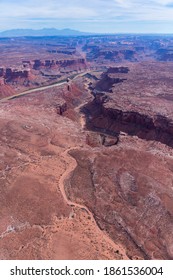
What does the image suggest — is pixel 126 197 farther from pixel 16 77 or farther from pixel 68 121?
pixel 16 77

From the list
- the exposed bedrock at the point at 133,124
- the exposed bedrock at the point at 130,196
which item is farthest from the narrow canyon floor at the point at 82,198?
the exposed bedrock at the point at 133,124

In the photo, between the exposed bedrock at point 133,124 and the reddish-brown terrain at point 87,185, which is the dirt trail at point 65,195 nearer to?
the reddish-brown terrain at point 87,185

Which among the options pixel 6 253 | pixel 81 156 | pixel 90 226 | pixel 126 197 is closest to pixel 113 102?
pixel 81 156

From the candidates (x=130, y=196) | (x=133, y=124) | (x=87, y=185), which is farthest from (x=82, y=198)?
(x=133, y=124)

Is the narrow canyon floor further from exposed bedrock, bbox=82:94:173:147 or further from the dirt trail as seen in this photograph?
exposed bedrock, bbox=82:94:173:147

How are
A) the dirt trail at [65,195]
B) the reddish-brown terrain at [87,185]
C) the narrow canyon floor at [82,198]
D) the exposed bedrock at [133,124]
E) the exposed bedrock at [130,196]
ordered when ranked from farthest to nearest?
the exposed bedrock at [133,124] → the exposed bedrock at [130,196] → the dirt trail at [65,195] → the reddish-brown terrain at [87,185] → the narrow canyon floor at [82,198]

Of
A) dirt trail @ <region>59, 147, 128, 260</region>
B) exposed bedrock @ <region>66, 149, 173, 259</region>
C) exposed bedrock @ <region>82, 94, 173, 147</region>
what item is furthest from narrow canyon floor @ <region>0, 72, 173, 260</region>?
exposed bedrock @ <region>82, 94, 173, 147</region>
